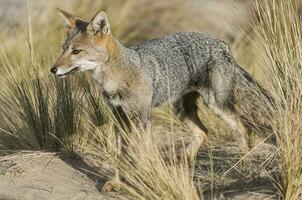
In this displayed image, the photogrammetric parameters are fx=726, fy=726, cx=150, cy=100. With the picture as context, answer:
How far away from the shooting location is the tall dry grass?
4.84m

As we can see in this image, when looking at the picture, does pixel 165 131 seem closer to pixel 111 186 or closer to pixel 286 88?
pixel 111 186

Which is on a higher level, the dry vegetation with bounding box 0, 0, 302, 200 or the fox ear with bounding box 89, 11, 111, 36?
the fox ear with bounding box 89, 11, 111, 36

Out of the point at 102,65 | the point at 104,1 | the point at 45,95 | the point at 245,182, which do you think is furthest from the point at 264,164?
the point at 104,1

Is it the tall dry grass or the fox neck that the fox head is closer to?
the fox neck

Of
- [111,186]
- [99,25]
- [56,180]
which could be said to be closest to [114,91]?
[99,25]

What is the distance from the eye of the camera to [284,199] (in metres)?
4.86

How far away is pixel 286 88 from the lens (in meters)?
5.54

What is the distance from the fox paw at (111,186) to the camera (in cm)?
564

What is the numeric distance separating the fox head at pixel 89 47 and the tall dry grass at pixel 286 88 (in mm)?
1275

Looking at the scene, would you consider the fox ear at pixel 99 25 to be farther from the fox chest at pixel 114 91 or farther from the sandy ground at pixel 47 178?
the sandy ground at pixel 47 178

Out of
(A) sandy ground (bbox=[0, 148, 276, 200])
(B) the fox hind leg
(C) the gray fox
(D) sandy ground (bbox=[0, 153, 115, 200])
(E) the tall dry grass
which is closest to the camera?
(E) the tall dry grass

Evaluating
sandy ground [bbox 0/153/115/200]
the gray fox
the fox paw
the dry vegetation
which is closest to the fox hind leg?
the gray fox

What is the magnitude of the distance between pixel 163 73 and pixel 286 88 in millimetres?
1117

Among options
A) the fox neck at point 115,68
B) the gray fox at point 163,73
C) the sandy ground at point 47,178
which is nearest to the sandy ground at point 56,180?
the sandy ground at point 47,178
